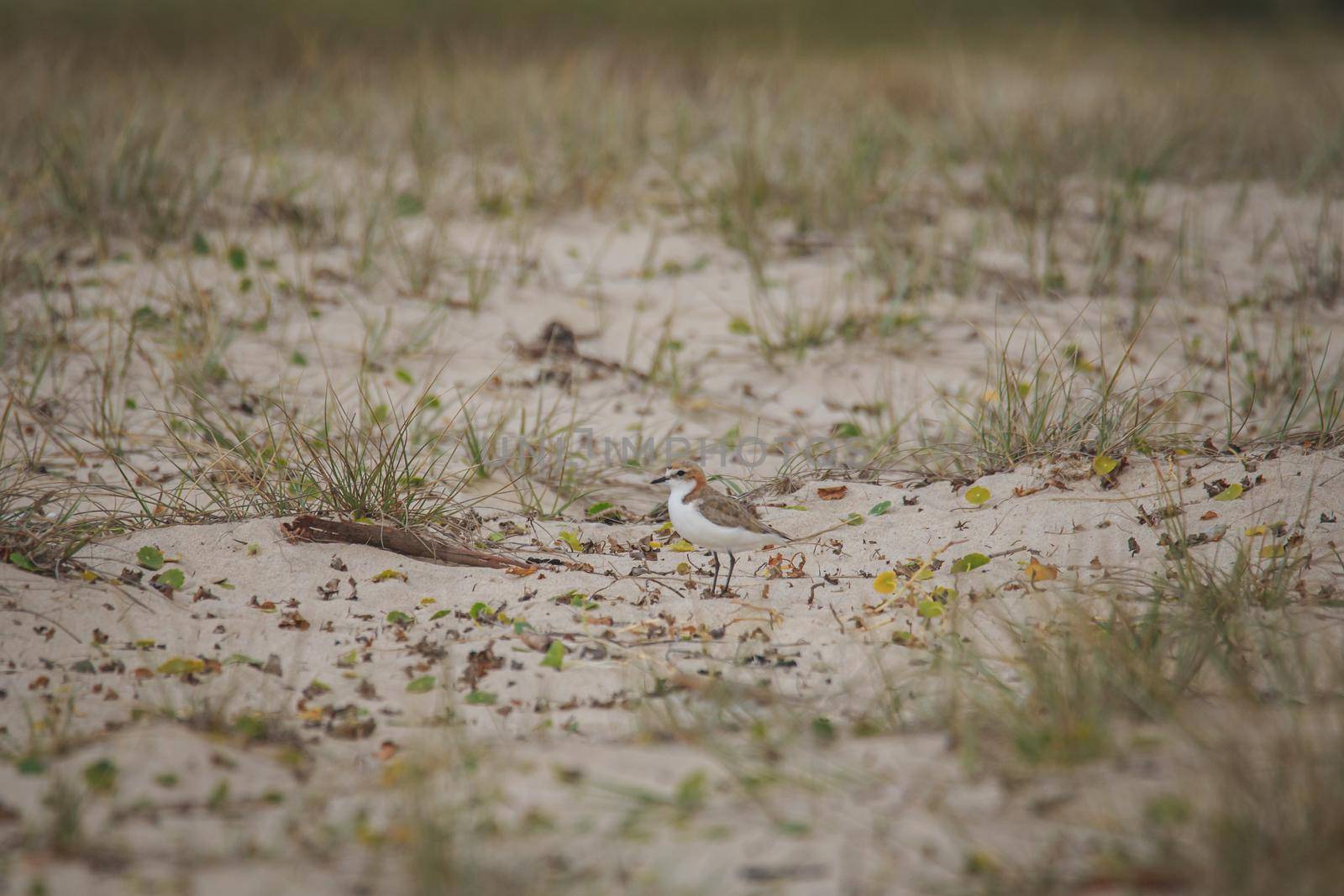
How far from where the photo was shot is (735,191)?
684cm

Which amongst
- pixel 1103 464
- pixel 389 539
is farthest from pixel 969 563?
pixel 389 539

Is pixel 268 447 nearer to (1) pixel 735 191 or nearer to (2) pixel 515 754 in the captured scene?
(2) pixel 515 754

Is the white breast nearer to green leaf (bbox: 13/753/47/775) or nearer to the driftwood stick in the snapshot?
the driftwood stick

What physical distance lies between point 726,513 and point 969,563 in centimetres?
83

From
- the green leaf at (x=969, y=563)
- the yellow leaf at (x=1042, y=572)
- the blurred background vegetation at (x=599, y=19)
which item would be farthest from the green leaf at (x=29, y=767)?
the blurred background vegetation at (x=599, y=19)

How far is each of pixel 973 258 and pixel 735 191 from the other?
1510mm

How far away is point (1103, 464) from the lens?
3.88 meters

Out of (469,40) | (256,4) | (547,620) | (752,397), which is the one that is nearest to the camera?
(547,620)

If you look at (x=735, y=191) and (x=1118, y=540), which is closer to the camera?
(x=1118, y=540)

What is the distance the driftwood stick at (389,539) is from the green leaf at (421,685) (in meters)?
0.76

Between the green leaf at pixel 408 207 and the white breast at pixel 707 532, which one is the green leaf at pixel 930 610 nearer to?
the white breast at pixel 707 532

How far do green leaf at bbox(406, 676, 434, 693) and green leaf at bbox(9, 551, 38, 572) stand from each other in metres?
1.29

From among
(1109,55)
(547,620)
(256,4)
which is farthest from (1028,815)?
(256,4)

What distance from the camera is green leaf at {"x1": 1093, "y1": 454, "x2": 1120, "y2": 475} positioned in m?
3.88
